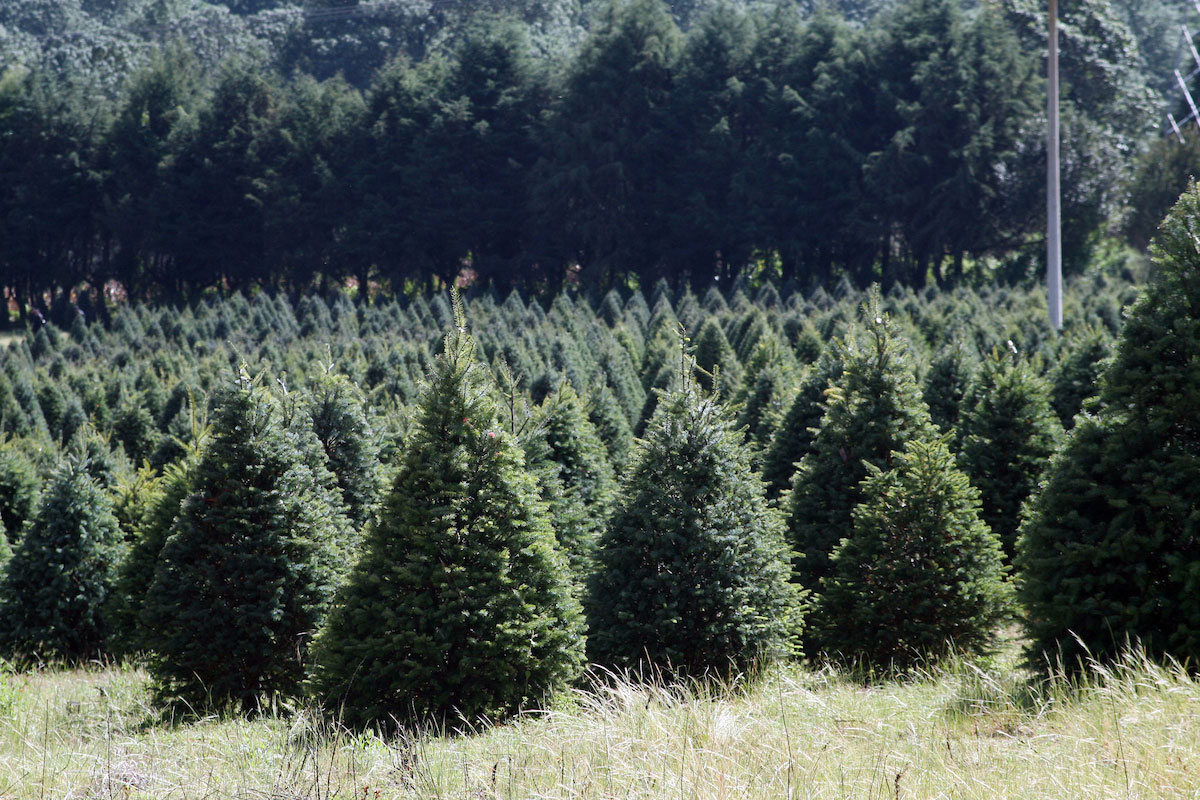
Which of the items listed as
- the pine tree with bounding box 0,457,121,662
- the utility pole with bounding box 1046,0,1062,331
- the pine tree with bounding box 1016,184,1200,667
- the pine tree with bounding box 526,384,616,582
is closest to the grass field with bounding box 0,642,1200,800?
the pine tree with bounding box 1016,184,1200,667

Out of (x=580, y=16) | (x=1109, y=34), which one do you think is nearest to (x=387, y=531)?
(x=1109, y=34)

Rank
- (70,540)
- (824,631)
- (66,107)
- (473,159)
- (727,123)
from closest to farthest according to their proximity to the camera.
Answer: (824,631) < (70,540) < (727,123) < (473,159) < (66,107)

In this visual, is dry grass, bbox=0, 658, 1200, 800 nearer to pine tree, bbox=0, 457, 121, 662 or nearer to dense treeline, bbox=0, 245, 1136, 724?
dense treeline, bbox=0, 245, 1136, 724

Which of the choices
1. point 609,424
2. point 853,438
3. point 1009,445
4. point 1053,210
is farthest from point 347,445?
point 1053,210

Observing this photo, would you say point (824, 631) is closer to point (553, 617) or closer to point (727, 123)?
point (553, 617)

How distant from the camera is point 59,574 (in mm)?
11734

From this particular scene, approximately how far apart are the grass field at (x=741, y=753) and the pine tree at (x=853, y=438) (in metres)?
2.68

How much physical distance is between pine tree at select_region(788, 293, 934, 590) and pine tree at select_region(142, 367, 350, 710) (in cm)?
379

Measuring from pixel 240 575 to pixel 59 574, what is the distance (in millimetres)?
3934

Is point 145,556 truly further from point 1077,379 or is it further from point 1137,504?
point 1077,379

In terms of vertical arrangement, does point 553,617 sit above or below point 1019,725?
below

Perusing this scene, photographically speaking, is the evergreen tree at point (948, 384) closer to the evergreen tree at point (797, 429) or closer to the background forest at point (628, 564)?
the background forest at point (628, 564)

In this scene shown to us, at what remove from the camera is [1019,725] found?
19.3 ft

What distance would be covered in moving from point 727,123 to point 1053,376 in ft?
120
